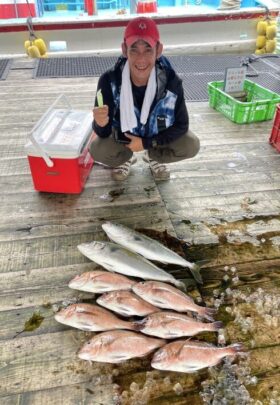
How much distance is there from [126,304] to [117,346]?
22 centimetres

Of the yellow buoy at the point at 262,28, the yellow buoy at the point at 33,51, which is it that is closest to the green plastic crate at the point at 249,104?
the yellow buoy at the point at 33,51

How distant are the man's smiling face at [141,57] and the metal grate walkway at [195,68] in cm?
209

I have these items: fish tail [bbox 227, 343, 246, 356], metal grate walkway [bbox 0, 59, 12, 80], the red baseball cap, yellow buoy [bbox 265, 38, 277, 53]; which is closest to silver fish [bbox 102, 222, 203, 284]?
fish tail [bbox 227, 343, 246, 356]

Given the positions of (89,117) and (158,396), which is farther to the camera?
(89,117)

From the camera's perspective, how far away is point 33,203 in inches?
97.6

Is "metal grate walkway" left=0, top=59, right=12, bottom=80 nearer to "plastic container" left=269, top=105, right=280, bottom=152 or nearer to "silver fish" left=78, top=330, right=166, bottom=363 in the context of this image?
"plastic container" left=269, top=105, right=280, bottom=152

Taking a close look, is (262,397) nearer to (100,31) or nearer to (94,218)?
(94,218)

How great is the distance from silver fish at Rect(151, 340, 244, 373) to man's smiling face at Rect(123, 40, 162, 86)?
163 cm

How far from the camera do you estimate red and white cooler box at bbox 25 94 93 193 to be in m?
2.30

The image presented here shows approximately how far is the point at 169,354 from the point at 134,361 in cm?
18

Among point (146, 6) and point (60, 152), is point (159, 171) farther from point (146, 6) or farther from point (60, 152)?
point (146, 6)

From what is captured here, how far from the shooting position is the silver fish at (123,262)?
1.78 meters

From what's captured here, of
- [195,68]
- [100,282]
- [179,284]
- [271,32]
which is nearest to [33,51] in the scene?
[195,68]

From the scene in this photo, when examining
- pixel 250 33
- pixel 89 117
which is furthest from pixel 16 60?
pixel 250 33
